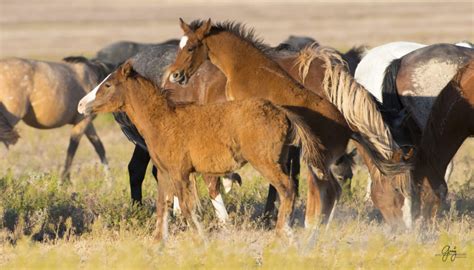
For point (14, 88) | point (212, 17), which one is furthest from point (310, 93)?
point (212, 17)

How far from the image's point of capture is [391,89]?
1039cm

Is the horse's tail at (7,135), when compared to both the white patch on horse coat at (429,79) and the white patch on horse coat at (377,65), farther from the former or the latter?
the white patch on horse coat at (429,79)

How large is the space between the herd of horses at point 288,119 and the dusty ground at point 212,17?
30.6m

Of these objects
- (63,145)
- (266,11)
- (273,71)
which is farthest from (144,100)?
(266,11)

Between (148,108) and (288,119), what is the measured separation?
4.15 feet

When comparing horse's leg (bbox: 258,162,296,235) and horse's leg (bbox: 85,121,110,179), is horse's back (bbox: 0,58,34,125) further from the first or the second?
horse's leg (bbox: 258,162,296,235)

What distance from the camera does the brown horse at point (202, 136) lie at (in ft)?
26.2

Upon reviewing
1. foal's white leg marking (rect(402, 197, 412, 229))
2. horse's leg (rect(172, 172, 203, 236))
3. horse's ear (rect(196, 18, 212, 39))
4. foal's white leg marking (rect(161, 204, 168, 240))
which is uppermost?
horse's ear (rect(196, 18, 212, 39))

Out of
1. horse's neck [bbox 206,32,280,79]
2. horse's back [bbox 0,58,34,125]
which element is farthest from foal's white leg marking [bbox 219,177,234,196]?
horse's back [bbox 0,58,34,125]

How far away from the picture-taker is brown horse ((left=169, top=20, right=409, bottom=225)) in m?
8.42

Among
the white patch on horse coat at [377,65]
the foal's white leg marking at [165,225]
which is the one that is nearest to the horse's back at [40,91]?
Answer: the white patch on horse coat at [377,65]

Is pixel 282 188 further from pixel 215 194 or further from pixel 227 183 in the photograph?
pixel 227 183

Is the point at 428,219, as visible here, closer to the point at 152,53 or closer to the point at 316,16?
the point at 152,53

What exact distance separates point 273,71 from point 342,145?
0.90m
